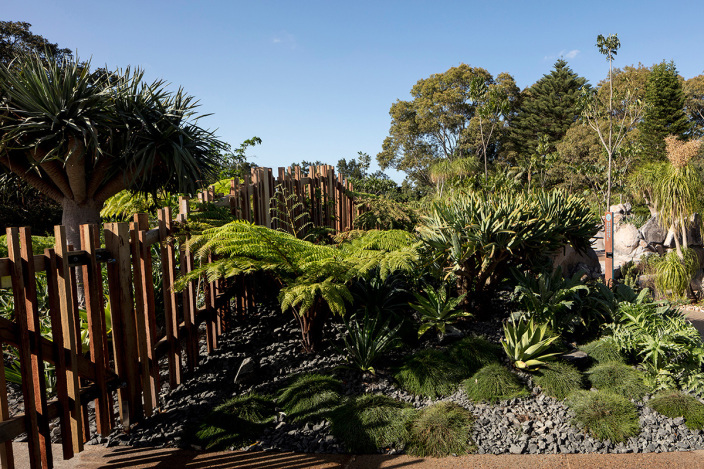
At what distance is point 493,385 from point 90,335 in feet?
10.3

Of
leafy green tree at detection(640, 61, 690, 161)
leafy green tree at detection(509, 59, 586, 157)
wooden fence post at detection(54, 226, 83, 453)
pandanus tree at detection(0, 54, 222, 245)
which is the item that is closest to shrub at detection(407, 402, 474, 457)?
wooden fence post at detection(54, 226, 83, 453)

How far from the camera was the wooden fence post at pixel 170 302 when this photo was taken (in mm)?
4152

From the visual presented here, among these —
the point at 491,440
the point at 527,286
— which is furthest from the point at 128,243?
the point at 527,286

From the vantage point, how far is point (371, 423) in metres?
3.58

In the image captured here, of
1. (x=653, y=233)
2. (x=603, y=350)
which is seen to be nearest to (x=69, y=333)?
(x=603, y=350)

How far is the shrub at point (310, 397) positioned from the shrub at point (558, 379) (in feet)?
5.77

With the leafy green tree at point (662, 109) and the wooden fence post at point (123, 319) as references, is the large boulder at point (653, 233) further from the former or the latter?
the wooden fence post at point (123, 319)

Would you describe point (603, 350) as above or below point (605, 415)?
above

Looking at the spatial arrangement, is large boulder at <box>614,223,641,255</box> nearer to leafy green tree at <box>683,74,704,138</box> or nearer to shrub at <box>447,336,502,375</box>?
shrub at <box>447,336,502,375</box>

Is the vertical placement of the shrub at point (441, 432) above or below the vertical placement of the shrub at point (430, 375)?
below

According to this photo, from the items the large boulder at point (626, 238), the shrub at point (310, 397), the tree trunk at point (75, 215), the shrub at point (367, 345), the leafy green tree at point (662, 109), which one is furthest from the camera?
the leafy green tree at point (662, 109)

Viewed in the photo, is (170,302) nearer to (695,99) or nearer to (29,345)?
(29,345)

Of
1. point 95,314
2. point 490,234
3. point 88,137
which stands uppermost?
point 88,137

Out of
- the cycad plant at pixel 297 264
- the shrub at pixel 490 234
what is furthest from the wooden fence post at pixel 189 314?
the shrub at pixel 490 234
